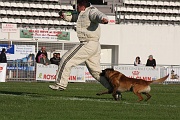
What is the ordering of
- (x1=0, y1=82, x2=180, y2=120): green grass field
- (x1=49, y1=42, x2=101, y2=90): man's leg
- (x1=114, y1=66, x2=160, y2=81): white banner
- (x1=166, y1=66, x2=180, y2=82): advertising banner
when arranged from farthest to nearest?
(x1=166, y1=66, x2=180, y2=82): advertising banner → (x1=114, y1=66, x2=160, y2=81): white banner → (x1=49, y1=42, x2=101, y2=90): man's leg → (x1=0, y1=82, x2=180, y2=120): green grass field

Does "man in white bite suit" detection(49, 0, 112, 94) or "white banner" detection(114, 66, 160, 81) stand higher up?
"man in white bite suit" detection(49, 0, 112, 94)

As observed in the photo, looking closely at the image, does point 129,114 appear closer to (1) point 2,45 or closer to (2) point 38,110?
(2) point 38,110

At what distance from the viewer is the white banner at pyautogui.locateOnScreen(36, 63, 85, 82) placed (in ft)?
93.0

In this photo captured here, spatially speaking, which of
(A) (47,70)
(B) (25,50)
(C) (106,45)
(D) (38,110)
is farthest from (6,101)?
(C) (106,45)

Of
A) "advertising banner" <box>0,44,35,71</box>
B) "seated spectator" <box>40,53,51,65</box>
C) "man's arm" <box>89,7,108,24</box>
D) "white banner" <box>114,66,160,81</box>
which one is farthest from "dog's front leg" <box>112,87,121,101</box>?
"advertising banner" <box>0,44,35,71</box>

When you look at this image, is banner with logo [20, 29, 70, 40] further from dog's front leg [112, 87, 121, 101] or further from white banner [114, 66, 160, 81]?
dog's front leg [112, 87, 121, 101]

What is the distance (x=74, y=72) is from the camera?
93.1 feet

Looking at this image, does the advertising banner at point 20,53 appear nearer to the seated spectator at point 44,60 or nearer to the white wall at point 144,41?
the seated spectator at point 44,60

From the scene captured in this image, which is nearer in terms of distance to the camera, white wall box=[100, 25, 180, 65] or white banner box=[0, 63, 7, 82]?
white banner box=[0, 63, 7, 82]

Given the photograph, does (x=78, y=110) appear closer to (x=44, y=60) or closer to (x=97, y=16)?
(x=97, y=16)

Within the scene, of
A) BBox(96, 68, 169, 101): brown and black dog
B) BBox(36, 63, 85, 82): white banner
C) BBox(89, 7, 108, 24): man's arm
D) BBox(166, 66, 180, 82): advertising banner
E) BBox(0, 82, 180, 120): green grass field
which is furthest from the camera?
BBox(166, 66, 180, 82): advertising banner

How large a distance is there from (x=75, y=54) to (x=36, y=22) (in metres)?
29.8

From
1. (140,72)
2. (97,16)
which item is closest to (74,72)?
(140,72)

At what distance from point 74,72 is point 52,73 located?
3.24ft
